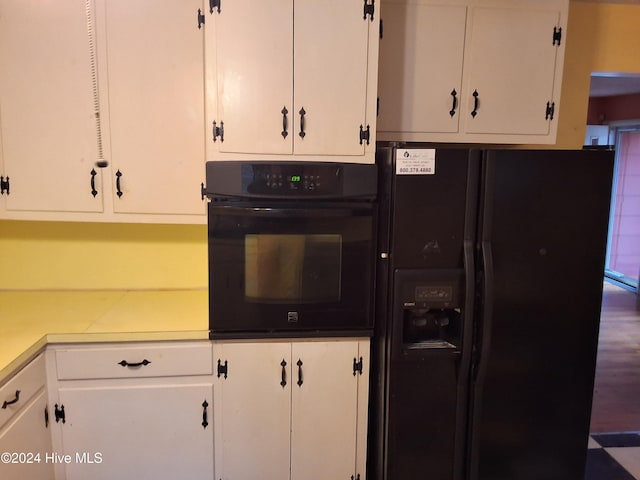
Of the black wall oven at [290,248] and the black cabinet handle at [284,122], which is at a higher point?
the black cabinet handle at [284,122]

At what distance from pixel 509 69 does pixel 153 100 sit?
1.62 metres

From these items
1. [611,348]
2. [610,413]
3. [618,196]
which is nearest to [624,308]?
[611,348]

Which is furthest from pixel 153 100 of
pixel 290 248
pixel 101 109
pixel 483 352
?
pixel 483 352

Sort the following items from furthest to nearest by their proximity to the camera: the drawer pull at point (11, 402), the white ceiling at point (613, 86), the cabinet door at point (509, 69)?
1. the white ceiling at point (613, 86)
2. the cabinet door at point (509, 69)
3. the drawer pull at point (11, 402)

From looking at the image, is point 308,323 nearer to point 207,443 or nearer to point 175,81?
point 207,443

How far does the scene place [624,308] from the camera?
16.5 feet

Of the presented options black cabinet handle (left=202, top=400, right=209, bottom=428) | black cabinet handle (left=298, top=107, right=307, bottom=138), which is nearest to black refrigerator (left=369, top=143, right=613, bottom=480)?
black cabinet handle (left=298, top=107, right=307, bottom=138)

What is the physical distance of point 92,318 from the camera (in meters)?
1.98

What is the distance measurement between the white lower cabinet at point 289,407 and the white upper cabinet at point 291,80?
31.7 inches

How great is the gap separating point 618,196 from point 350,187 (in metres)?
6.04

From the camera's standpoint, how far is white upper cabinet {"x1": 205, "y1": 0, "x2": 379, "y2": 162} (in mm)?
1762

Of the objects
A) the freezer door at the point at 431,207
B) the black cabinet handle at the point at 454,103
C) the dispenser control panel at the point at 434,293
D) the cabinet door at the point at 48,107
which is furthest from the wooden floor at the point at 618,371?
the cabinet door at the point at 48,107

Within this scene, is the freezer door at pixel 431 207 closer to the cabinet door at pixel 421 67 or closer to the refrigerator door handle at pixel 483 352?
the refrigerator door handle at pixel 483 352

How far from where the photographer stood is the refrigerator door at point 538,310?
178cm
